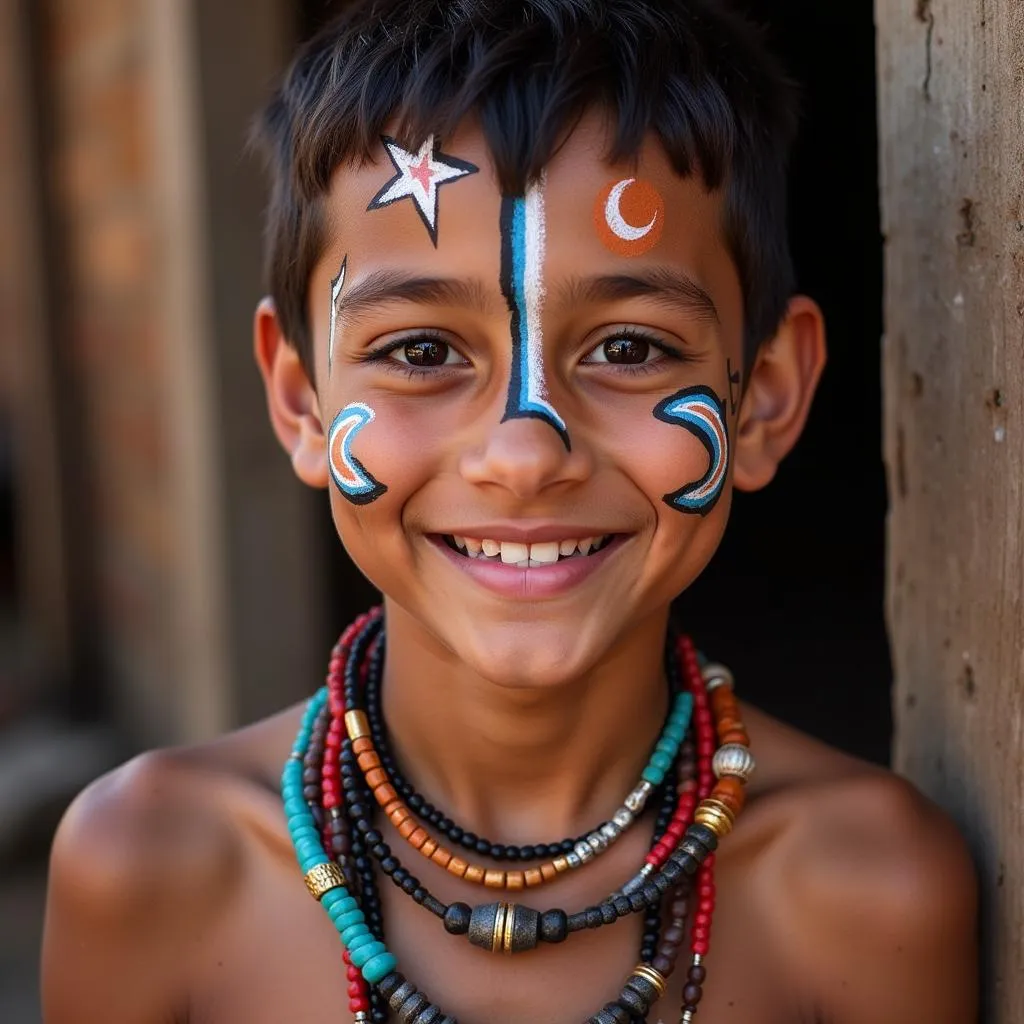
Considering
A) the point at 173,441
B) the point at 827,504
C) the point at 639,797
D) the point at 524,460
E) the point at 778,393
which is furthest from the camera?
the point at 827,504

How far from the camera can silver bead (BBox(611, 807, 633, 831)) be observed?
1.86 meters

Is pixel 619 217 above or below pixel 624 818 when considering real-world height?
above

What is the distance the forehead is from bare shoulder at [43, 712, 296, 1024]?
0.81m

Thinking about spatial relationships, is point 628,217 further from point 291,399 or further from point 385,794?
point 385,794

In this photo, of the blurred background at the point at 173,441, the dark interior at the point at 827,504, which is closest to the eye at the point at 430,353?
the blurred background at the point at 173,441

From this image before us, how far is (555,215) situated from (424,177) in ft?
0.58

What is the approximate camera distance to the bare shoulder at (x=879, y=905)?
180 cm

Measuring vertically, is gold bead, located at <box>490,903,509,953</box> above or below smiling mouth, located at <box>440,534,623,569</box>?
below

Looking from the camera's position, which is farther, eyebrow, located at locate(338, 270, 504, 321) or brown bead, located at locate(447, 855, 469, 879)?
brown bead, located at locate(447, 855, 469, 879)

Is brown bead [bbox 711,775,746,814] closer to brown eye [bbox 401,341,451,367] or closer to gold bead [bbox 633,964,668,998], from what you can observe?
gold bead [bbox 633,964,668,998]

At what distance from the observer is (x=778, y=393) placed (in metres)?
2.02

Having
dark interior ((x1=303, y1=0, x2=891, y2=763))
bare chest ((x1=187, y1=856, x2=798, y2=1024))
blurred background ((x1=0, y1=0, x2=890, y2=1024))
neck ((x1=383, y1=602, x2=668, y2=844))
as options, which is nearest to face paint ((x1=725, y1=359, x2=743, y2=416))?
neck ((x1=383, y1=602, x2=668, y2=844))

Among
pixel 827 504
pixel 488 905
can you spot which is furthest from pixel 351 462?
pixel 827 504

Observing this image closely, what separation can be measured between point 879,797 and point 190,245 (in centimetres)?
250
